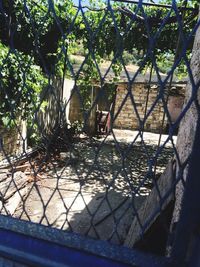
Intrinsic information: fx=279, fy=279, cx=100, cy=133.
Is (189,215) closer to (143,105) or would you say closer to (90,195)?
(90,195)

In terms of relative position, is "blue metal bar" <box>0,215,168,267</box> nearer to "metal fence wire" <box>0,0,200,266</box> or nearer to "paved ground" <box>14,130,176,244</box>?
"metal fence wire" <box>0,0,200,266</box>

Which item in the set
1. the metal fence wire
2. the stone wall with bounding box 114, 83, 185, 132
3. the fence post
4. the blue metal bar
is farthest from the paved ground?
the stone wall with bounding box 114, 83, 185, 132

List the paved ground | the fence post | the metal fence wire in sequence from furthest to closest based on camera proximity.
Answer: the paved ground
the metal fence wire
the fence post

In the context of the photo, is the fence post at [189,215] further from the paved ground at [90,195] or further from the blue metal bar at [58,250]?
the paved ground at [90,195]

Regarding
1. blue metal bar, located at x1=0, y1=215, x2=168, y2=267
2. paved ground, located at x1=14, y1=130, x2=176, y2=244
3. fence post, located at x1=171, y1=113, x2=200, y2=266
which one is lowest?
paved ground, located at x1=14, y1=130, x2=176, y2=244

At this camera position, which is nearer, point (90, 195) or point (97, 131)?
point (90, 195)

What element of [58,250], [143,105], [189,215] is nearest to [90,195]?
[58,250]

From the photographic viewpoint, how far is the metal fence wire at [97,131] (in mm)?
949

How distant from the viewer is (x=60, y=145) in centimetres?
753

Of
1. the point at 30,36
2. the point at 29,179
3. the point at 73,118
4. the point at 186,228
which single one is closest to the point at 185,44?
the point at 186,228

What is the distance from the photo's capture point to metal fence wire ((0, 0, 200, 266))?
949 millimetres

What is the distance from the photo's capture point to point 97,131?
10617 mm

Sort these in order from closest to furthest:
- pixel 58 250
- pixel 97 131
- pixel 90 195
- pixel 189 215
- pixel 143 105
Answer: pixel 189 215, pixel 58 250, pixel 90 195, pixel 97 131, pixel 143 105

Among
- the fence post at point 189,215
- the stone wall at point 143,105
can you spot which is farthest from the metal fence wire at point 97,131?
the stone wall at point 143,105
